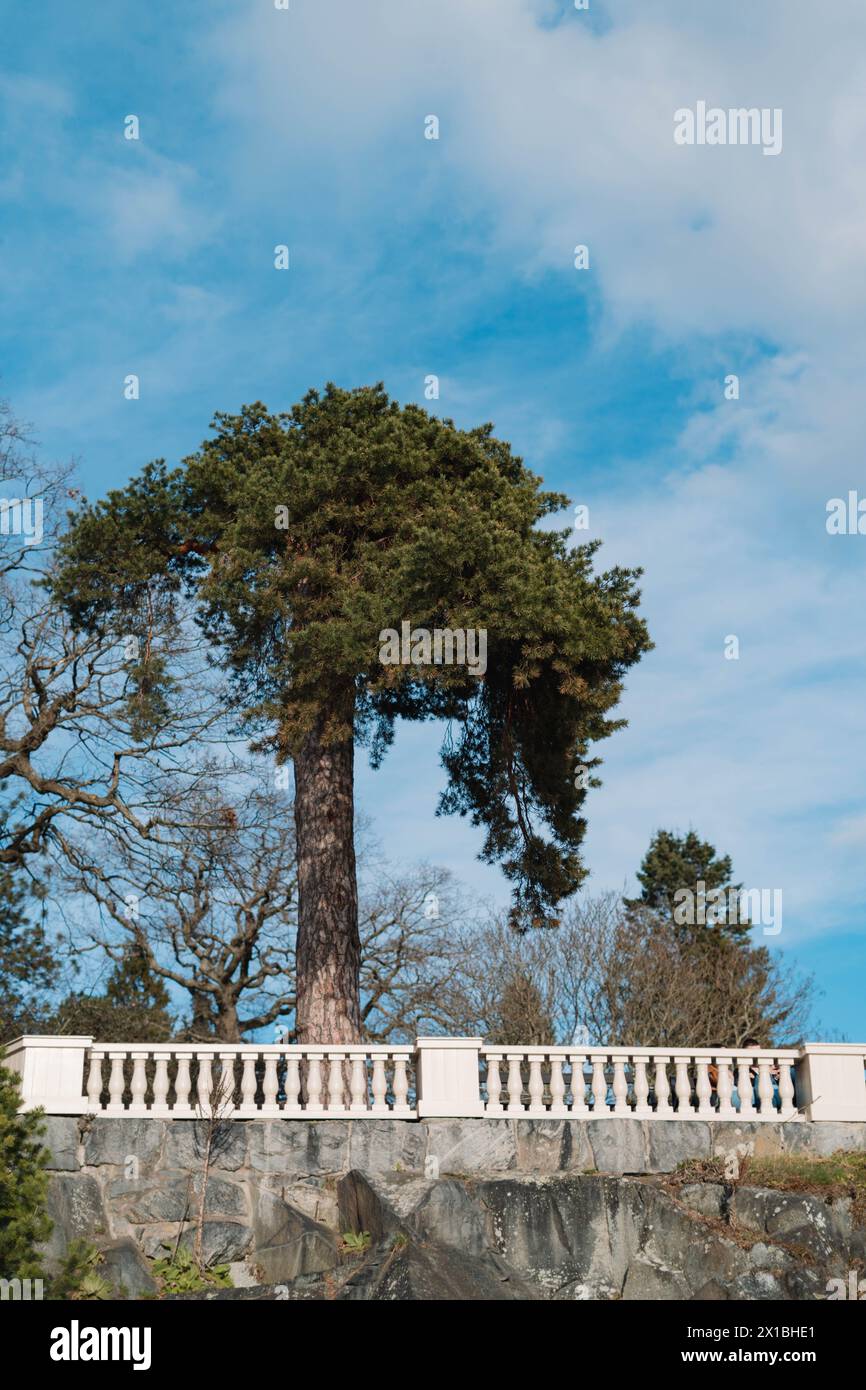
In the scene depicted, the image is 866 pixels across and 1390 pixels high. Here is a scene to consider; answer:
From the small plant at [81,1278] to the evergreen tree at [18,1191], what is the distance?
A: 0.90 feet

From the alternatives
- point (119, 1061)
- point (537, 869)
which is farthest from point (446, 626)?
point (119, 1061)

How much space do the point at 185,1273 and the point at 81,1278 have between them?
1846mm

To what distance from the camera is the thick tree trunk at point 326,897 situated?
1655cm

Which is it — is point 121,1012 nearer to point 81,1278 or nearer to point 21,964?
point 21,964

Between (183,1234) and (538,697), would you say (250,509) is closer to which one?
(538,697)

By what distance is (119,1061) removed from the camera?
1380 cm

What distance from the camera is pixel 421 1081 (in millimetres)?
13938

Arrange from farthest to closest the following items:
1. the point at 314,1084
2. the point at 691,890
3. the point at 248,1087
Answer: the point at 691,890
the point at 314,1084
the point at 248,1087

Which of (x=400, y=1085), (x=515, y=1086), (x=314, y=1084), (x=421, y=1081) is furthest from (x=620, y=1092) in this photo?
(x=314, y=1084)

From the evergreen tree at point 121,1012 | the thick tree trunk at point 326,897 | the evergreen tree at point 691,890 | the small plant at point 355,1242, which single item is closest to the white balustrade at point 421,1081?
the small plant at point 355,1242

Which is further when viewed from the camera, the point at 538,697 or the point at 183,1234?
the point at 538,697

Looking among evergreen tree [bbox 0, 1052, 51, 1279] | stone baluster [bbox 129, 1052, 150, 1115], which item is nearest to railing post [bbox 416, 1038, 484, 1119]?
stone baluster [bbox 129, 1052, 150, 1115]
